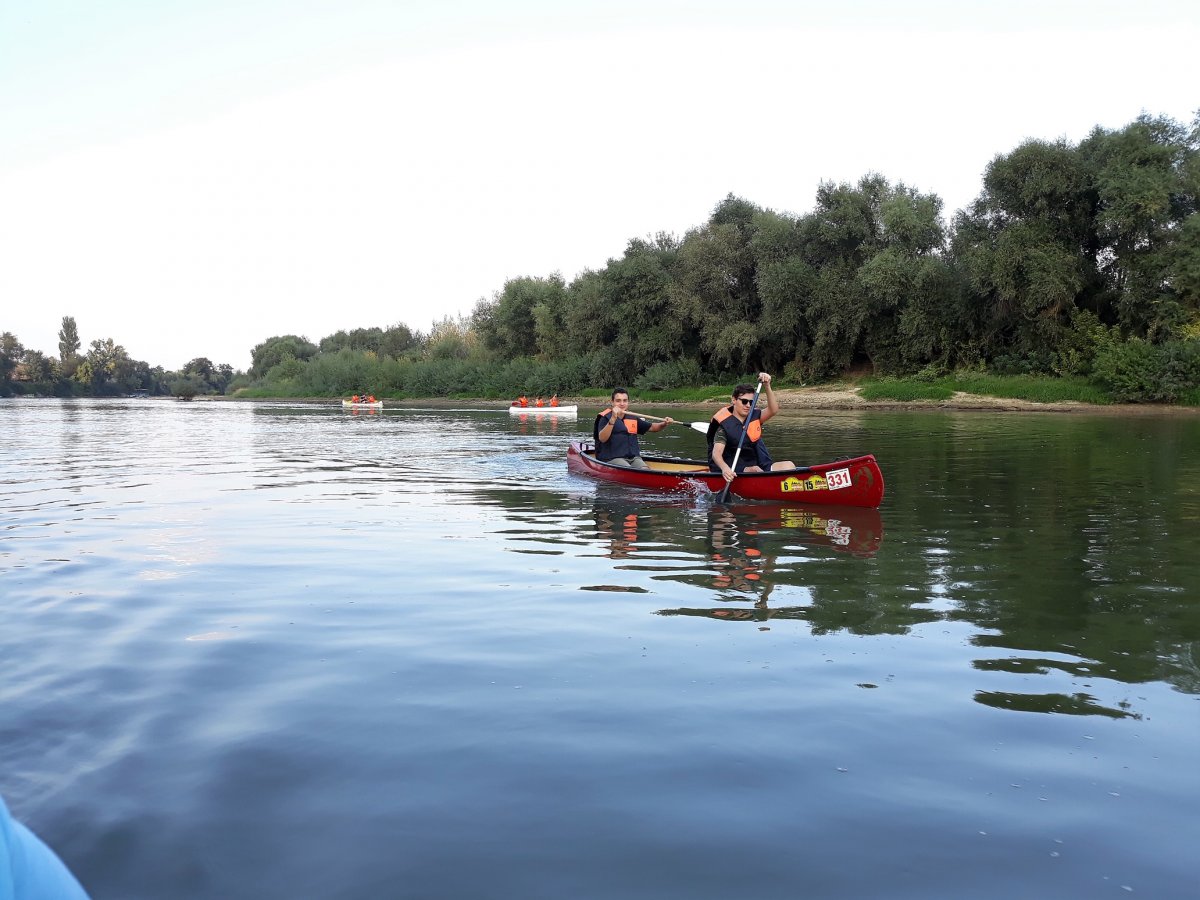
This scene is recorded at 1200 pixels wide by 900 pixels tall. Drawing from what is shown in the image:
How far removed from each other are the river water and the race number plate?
672 millimetres

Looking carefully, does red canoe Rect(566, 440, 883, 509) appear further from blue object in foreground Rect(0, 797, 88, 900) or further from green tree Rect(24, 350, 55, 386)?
green tree Rect(24, 350, 55, 386)

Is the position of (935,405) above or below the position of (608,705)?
above

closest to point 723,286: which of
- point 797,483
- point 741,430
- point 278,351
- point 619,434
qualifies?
point 619,434

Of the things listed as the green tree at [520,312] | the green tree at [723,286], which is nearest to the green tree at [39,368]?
the green tree at [520,312]

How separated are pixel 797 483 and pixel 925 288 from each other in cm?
3695

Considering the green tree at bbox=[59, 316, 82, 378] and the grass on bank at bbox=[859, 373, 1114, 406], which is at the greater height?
the green tree at bbox=[59, 316, 82, 378]

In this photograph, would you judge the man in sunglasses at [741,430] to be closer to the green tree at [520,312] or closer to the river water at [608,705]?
the river water at [608,705]

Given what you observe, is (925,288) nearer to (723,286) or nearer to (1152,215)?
(1152,215)

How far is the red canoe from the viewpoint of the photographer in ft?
38.2

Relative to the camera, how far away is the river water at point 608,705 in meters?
3.33

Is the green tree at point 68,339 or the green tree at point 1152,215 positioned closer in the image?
the green tree at point 1152,215

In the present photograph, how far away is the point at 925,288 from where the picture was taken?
45.9m

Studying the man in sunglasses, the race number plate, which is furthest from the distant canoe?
the race number plate

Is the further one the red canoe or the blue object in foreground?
the red canoe
